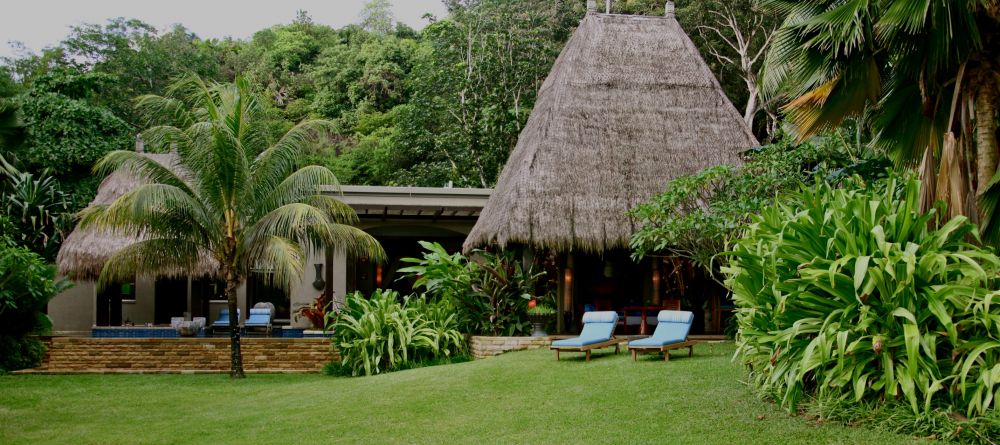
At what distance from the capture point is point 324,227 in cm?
1435

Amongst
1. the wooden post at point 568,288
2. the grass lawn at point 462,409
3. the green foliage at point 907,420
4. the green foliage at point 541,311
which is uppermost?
the wooden post at point 568,288

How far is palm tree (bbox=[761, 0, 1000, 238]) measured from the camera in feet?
25.0

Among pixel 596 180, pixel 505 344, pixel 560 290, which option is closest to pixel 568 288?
Result: pixel 560 290

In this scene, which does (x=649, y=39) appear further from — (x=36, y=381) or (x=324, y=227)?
(x=36, y=381)

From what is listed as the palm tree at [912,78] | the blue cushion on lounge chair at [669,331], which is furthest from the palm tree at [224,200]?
the palm tree at [912,78]

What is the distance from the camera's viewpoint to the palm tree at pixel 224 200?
1391 cm

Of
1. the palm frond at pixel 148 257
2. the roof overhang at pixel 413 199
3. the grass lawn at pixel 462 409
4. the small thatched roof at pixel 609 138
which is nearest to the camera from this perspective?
the grass lawn at pixel 462 409

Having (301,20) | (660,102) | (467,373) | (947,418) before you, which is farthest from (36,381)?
(301,20)

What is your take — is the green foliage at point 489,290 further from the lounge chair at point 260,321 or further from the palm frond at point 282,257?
the lounge chair at point 260,321

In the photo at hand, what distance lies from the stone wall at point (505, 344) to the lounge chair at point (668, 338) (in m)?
3.02

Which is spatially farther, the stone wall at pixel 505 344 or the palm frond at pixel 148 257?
the palm frond at pixel 148 257

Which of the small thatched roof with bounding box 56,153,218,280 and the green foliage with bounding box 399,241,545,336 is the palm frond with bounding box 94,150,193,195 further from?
the green foliage with bounding box 399,241,545,336

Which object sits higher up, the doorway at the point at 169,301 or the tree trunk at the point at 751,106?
the tree trunk at the point at 751,106

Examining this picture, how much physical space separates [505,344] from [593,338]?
2.44 meters
